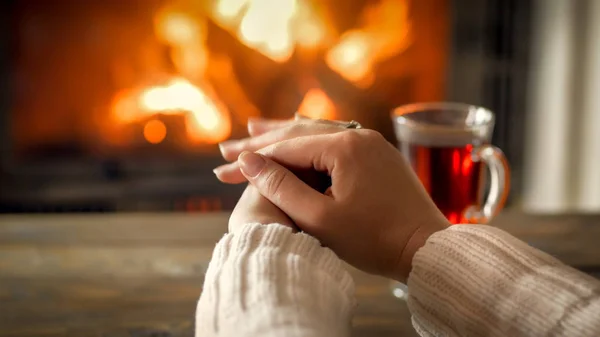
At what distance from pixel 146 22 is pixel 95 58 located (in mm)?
126

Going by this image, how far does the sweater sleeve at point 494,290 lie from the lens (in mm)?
443

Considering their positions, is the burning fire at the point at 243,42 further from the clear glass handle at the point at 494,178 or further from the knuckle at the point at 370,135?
the knuckle at the point at 370,135

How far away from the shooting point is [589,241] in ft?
2.87

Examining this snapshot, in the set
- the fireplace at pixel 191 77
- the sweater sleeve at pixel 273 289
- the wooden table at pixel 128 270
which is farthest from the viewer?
the fireplace at pixel 191 77

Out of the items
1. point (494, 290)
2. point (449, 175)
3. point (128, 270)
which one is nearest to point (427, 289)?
point (494, 290)

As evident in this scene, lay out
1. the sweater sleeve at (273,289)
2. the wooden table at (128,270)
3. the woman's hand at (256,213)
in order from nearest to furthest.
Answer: the sweater sleeve at (273,289)
the woman's hand at (256,213)
the wooden table at (128,270)

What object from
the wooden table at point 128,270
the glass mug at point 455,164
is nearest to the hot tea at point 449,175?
the glass mug at point 455,164

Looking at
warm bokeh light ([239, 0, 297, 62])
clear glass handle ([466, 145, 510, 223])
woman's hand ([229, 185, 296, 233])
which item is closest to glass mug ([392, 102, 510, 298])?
clear glass handle ([466, 145, 510, 223])

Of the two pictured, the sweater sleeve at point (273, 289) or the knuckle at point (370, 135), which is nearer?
the sweater sleeve at point (273, 289)

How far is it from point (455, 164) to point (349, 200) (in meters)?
0.23

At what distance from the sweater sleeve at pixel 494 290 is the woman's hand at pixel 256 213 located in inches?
4.4

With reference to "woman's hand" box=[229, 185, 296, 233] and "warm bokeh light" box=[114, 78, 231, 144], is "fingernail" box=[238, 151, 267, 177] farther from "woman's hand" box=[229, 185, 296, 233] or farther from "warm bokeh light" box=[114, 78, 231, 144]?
"warm bokeh light" box=[114, 78, 231, 144]

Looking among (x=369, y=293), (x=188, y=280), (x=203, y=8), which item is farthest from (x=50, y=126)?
(x=369, y=293)

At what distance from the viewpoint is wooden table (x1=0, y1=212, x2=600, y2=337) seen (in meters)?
0.67
